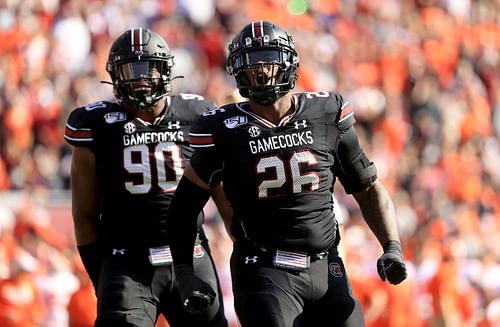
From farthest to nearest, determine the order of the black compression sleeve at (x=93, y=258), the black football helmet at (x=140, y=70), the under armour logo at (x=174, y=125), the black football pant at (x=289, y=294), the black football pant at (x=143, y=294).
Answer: the black compression sleeve at (x=93, y=258)
the under armour logo at (x=174, y=125)
the black football helmet at (x=140, y=70)
the black football pant at (x=143, y=294)
the black football pant at (x=289, y=294)

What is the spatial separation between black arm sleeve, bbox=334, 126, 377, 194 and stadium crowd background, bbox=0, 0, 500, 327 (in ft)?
10.7

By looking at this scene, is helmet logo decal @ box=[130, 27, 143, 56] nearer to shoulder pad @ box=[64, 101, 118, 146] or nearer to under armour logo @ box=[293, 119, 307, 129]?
shoulder pad @ box=[64, 101, 118, 146]

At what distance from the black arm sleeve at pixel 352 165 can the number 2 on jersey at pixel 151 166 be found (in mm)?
891

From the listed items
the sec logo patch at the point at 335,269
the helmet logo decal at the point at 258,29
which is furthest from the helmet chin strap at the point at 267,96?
the sec logo patch at the point at 335,269

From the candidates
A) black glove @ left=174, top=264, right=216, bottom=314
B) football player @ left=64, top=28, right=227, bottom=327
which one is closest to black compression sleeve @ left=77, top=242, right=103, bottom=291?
football player @ left=64, top=28, right=227, bottom=327

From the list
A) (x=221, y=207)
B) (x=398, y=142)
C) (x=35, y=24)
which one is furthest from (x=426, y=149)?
(x=221, y=207)

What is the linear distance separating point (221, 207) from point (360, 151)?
924 mm

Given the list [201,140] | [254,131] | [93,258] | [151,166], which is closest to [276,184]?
[254,131]

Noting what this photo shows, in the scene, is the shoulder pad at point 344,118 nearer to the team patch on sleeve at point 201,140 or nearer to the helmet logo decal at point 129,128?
the team patch on sleeve at point 201,140

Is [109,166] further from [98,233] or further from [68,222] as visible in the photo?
[68,222]

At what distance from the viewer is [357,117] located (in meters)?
14.4

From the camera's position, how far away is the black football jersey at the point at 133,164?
5703 mm

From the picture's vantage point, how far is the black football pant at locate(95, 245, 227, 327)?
5.55m

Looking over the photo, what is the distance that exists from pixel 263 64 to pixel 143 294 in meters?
1.31
